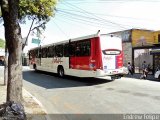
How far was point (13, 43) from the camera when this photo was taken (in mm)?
9359

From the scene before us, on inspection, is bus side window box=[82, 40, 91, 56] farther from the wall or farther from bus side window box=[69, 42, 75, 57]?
the wall

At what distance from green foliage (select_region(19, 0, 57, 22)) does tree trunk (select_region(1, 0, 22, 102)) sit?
861 centimetres

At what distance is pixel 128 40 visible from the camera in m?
44.4

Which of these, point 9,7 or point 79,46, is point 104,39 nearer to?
point 79,46

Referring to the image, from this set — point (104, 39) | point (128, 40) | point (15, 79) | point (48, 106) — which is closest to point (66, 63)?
point (104, 39)

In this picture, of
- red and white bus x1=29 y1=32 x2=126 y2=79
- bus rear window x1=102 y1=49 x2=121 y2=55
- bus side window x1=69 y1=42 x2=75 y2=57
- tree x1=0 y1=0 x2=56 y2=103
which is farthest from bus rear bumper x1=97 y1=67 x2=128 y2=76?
tree x1=0 y1=0 x2=56 y2=103

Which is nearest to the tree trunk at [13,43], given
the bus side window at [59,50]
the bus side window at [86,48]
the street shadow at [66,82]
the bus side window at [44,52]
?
the street shadow at [66,82]

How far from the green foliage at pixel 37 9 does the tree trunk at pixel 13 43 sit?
861 centimetres

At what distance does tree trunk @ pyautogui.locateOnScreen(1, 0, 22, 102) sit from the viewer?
9164 millimetres

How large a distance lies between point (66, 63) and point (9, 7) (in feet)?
41.7

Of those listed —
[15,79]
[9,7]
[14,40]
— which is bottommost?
[15,79]

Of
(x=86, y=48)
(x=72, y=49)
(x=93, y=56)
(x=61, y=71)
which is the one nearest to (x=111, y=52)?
(x=93, y=56)

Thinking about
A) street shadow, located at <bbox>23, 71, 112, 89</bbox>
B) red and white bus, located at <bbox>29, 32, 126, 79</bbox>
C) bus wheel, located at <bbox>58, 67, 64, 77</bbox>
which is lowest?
street shadow, located at <bbox>23, 71, 112, 89</bbox>

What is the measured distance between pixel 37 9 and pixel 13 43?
9.49 m
